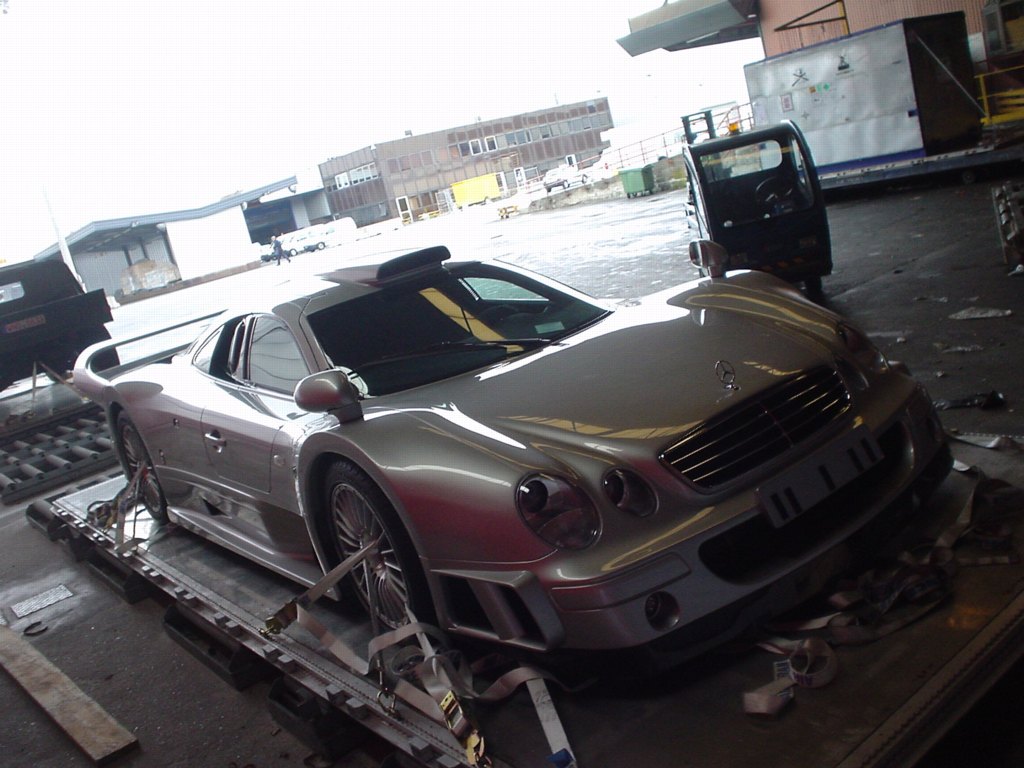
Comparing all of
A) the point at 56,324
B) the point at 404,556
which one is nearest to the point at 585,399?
the point at 404,556

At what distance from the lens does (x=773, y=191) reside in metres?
10.1

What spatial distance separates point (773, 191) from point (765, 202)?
22cm

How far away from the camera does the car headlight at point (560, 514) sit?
2.89 metres

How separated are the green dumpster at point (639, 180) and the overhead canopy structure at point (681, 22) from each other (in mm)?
3077

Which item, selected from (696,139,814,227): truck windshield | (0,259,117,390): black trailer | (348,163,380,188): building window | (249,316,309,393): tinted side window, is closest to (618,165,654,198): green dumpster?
(696,139,814,227): truck windshield

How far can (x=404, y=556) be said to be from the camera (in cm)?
329

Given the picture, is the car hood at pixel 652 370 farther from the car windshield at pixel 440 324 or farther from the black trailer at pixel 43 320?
the black trailer at pixel 43 320

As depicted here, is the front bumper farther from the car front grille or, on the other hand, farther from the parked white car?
the parked white car

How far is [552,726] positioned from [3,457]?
855 centimetres

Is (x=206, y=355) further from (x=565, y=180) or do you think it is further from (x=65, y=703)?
(x=565, y=180)

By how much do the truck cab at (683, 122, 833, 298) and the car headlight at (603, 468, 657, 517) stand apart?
22.6 feet

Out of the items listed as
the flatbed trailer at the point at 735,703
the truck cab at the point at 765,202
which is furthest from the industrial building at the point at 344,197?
the flatbed trailer at the point at 735,703

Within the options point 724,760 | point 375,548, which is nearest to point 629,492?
point 724,760

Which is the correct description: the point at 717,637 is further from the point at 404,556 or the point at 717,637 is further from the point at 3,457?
the point at 3,457
